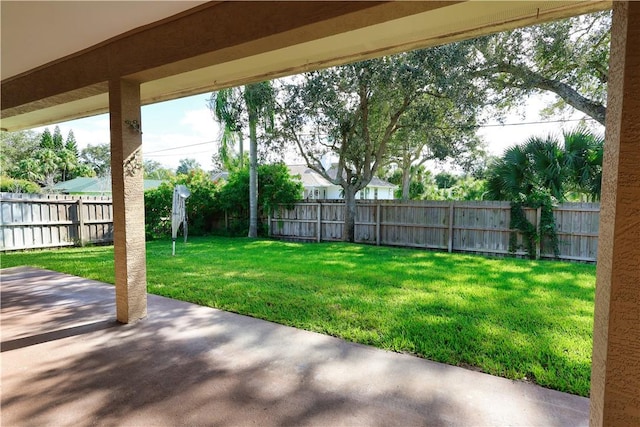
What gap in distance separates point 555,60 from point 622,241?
757 cm

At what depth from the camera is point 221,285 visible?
4.99 meters

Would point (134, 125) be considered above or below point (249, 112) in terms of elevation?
below

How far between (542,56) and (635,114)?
7.32 meters

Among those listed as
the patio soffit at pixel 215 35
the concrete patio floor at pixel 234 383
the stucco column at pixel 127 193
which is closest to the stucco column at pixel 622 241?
the concrete patio floor at pixel 234 383

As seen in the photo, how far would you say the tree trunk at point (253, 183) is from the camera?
1106cm

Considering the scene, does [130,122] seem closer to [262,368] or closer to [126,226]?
[126,226]

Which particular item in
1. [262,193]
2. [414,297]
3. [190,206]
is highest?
[262,193]

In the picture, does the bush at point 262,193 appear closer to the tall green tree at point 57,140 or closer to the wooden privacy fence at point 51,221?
the wooden privacy fence at point 51,221

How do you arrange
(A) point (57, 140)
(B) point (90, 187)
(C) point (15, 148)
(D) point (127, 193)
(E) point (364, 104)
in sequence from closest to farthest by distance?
1. (D) point (127, 193)
2. (E) point (364, 104)
3. (B) point (90, 187)
4. (C) point (15, 148)
5. (A) point (57, 140)

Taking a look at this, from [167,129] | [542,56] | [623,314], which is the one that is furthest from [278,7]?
[167,129]

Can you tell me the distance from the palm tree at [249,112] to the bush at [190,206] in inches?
65.1

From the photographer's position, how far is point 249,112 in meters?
9.88

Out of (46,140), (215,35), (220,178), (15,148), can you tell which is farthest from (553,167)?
(46,140)

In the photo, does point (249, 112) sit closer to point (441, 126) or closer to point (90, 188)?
point (441, 126)
